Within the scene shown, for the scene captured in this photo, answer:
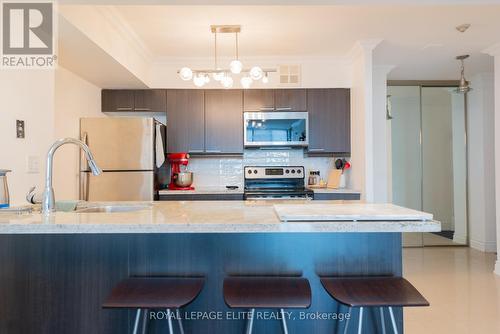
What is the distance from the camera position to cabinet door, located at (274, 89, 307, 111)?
13.0 feet

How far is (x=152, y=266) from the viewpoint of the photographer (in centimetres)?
151

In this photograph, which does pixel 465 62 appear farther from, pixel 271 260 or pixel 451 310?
pixel 271 260

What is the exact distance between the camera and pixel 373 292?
1279 millimetres

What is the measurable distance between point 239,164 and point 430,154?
308 centimetres

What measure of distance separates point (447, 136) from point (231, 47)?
3720 millimetres

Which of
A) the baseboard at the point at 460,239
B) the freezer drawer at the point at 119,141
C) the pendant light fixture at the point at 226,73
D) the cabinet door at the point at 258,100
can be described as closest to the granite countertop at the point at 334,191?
the cabinet door at the point at 258,100

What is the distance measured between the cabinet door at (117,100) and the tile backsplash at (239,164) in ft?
3.41

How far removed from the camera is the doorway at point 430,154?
15.8 ft

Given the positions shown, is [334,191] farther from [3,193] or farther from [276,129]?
[3,193]

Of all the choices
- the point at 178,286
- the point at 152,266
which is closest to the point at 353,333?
the point at 178,286

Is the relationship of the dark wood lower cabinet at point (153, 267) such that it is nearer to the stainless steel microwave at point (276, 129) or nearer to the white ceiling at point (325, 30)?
the white ceiling at point (325, 30)

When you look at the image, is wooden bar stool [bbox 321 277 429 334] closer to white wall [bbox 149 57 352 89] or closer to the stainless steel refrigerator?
the stainless steel refrigerator

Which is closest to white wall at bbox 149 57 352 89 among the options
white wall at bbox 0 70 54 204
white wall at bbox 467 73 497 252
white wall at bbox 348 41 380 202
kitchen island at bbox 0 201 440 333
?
white wall at bbox 348 41 380 202

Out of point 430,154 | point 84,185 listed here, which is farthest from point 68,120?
point 430,154
